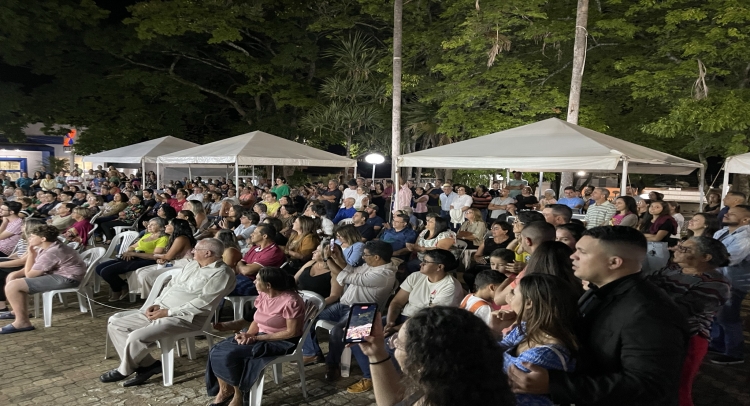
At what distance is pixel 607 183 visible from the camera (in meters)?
26.0

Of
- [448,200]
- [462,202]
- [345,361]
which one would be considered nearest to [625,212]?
[462,202]

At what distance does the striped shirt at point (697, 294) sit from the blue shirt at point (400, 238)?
3.90 meters

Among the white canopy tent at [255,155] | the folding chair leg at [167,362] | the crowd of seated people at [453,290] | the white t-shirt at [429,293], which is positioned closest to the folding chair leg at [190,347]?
the crowd of seated people at [453,290]

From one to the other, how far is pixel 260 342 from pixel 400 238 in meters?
3.52

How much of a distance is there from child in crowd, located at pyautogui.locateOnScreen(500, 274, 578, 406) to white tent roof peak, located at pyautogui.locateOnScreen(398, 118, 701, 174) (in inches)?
178

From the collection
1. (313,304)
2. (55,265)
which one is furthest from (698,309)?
(55,265)

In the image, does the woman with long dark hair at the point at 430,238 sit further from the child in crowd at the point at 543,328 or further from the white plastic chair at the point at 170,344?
the child in crowd at the point at 543,328

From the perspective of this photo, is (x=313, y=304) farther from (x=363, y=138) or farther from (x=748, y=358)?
(x=363, y=138)

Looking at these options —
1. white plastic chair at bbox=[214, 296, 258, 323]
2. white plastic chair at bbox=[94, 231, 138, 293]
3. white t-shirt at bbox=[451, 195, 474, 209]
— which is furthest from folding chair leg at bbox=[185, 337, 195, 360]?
white t-shirt at bbox=[451, 195, 474, 209]

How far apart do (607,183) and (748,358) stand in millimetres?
23271

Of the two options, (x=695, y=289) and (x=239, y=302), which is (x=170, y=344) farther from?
(x=695, y=289)

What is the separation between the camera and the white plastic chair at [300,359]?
11.4 feet

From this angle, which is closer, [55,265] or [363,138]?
[55,265]

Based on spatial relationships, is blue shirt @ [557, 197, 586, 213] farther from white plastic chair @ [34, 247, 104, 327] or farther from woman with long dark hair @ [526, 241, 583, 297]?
white plastic chair @ [34, 247, 104, 327]
